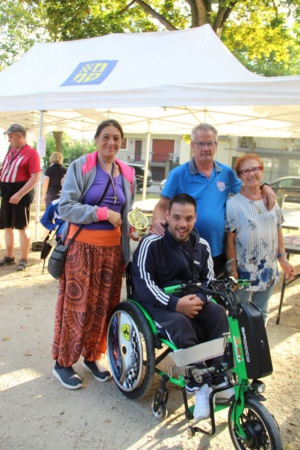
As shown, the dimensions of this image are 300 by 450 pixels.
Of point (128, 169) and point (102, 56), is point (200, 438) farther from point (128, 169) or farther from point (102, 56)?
point (102, 56)

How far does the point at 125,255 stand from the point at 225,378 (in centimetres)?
106

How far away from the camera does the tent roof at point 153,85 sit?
431 cm

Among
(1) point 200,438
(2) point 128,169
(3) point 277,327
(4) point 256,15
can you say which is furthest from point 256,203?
(4) point 256,15

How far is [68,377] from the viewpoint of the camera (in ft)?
9.88

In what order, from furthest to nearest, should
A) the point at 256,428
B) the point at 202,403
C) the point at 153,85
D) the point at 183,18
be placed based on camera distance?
the point at 183,18 → the point at 153,85 → the point at 202,403 → the point at 256,428

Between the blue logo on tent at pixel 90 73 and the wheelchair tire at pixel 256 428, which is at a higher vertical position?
the blue logo on tent at pixel 90 73

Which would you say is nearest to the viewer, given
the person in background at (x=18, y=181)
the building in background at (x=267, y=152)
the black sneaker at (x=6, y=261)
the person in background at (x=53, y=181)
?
the person in background at (x=18, y=181)

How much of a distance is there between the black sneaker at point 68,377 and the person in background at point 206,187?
1.19 m

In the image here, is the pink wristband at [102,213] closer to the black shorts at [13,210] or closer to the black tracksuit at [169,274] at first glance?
the black tracksuit at [169,274]

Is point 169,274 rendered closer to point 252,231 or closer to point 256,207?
point 252,231

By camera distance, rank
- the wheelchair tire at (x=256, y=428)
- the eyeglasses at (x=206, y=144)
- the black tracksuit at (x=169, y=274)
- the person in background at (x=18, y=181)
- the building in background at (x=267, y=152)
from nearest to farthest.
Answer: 1. the wheelchair tire at (x=256, y=428)
2. the black tracksuit at (x=169, y=274)
3. the eyeglasses at (x=206, y=144)
4. the person in background at (x=18, y=181)
5. the building in background at (x=267, y=152)

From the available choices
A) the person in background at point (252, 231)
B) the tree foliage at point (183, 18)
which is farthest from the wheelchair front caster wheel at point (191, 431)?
the tree foliage at point (183, 18)

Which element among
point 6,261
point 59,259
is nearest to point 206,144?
point 59,259

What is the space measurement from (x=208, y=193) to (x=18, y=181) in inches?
140
